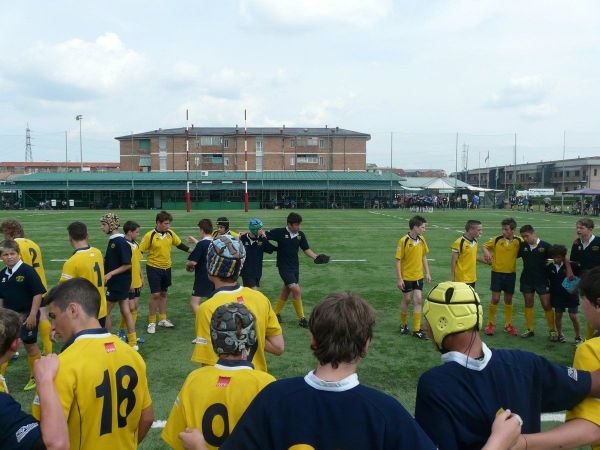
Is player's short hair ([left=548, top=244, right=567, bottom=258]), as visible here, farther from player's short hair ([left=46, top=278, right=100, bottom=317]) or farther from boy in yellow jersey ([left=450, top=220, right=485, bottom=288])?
player's short hair ([left=46, top=278, right=100, bottom=317])

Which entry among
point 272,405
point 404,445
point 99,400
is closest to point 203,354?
point 99,400

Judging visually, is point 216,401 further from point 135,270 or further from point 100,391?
point 135,270

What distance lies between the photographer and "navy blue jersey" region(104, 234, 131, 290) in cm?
743

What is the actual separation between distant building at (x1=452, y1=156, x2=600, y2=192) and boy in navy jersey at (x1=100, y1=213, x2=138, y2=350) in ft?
223

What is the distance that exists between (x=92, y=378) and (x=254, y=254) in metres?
6.23

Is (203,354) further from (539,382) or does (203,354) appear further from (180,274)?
(180,274)

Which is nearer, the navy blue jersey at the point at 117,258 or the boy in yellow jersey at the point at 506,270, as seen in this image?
the navy blue jersey at the point at 117,258

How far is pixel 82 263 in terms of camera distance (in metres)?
6.07

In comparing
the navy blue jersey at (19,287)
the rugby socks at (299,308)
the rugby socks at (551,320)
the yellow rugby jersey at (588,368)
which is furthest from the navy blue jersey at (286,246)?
the yellow rugby jersey at (588,368)

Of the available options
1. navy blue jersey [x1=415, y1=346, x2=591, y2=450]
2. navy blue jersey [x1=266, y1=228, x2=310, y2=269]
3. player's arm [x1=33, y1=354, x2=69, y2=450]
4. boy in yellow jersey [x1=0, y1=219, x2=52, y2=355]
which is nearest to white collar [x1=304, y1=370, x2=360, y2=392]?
navy blue jersey [x1=415, y1=346, x2=591, y2=450]

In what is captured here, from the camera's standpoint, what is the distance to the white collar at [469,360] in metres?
2.14

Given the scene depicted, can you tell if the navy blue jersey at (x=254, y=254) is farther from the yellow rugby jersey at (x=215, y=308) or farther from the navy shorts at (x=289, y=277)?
the yellow rugby jersey at (x=215, y=308)

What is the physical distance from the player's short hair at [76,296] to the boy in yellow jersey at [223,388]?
2.99 feet

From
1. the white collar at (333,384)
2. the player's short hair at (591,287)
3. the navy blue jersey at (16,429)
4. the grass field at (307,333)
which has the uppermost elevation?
the player's short hair at (591,287)
